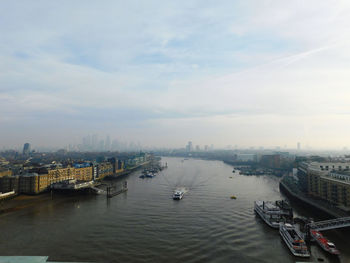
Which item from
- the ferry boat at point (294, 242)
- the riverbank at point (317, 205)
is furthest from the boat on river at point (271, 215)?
the riverbank at point (317, 205)

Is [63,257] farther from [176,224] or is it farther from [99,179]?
[99,179]

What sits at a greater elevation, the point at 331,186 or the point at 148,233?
the point at 331,186

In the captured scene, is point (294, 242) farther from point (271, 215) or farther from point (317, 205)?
point (317, 205)

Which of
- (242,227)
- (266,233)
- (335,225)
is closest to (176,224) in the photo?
(242,227)

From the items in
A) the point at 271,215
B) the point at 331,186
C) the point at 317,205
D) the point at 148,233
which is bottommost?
the point at 148,233

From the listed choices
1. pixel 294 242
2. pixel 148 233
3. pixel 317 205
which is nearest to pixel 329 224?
pixel 294 242

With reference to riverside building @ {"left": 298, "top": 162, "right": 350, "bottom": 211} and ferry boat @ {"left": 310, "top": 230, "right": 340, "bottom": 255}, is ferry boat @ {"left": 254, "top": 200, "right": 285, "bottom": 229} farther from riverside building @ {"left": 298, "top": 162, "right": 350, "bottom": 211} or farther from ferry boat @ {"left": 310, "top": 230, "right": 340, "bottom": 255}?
riverside building @ {"left": 298, "top": 162, "right": 350, "bottom": 211}
